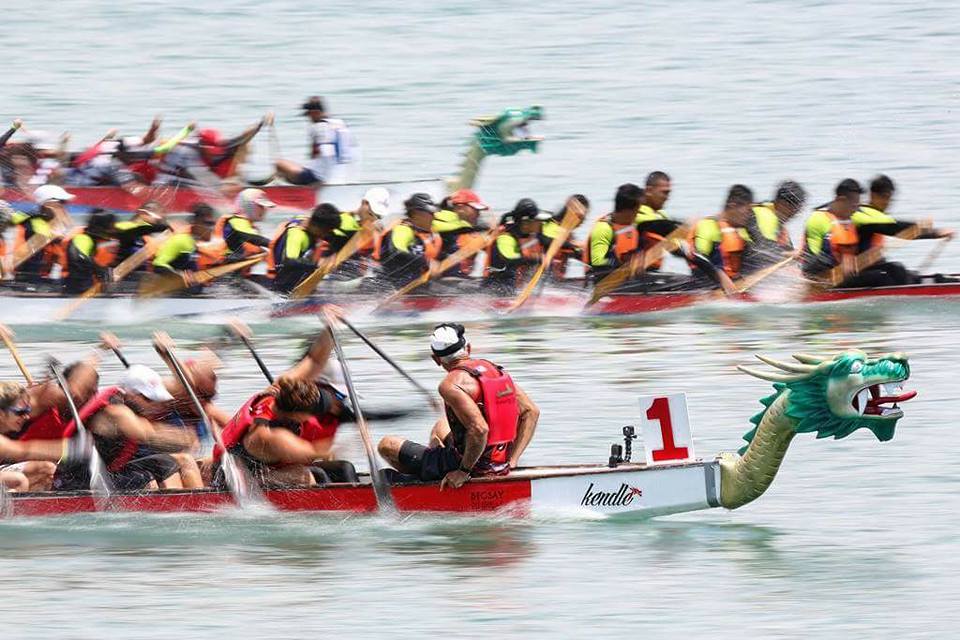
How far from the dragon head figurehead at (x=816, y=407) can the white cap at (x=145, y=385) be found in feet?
11.3

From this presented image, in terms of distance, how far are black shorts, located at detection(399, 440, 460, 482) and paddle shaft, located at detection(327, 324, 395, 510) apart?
0.21 meters

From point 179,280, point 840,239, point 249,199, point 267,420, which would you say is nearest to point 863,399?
point 267,420

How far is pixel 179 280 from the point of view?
1914 centimetres

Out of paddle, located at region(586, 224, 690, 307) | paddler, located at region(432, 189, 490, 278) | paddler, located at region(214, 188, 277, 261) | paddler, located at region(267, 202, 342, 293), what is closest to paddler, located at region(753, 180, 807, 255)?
paddle, located at region(586, 224, 690, 307)

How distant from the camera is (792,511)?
41.2 feet

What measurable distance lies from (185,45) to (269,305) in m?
18.6

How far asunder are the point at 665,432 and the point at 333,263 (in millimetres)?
8586

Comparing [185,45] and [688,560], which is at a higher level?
[185,45]

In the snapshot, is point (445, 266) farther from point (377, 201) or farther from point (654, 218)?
point (654, 218)

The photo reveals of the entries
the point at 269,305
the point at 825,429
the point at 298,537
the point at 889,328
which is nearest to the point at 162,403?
the point at 298,537

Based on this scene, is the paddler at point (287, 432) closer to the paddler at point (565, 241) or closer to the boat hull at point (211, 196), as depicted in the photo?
the paddler at point (565, 241)

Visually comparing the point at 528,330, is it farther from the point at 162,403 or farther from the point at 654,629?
the point at 654,629

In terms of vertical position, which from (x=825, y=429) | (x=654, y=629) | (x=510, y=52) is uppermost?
(x=510, y=52)

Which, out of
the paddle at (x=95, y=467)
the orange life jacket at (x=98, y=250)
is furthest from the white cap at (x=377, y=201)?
the paddle at (x=95, y=467)
